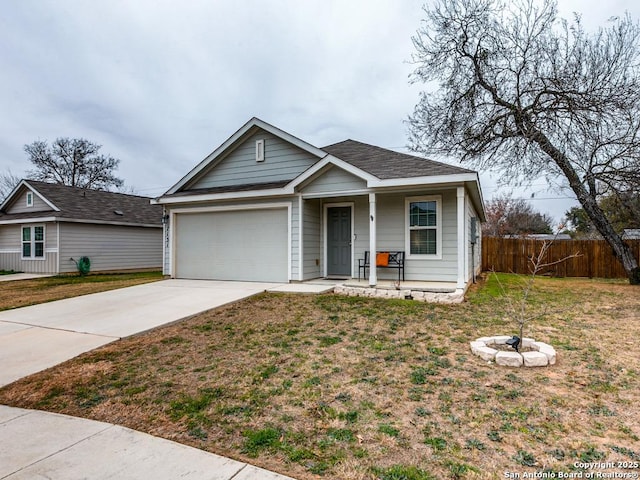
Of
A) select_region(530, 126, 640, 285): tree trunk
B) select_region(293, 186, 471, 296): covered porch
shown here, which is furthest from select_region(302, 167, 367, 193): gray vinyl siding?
select_region(530, 126, 640, 285): tree trunk

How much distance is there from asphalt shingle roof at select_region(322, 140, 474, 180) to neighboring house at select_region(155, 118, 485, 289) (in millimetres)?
30

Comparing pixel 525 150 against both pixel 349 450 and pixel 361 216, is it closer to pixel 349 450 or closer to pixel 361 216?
pixel 361 216

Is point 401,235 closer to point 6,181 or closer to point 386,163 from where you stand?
point 386,163

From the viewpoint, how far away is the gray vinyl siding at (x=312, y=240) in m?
9.71

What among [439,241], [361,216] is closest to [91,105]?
[361,216]

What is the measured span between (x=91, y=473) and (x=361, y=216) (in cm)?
832

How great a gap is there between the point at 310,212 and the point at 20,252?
1492 cm

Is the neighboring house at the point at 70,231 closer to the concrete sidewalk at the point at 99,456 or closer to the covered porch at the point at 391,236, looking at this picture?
the covered porch at the point at 391,236

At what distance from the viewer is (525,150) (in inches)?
463

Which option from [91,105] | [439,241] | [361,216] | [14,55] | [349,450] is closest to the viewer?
[349,450]

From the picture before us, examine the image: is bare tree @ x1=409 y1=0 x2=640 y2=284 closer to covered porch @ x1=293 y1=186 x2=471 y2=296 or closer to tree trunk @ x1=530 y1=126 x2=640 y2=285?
tree trunk @ x1=530 y1=126 x2=640 y2=285

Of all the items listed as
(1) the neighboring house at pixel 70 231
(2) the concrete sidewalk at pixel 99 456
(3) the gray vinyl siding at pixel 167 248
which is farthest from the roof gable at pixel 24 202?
(2) the concrete sidewalk at pixel 99 456

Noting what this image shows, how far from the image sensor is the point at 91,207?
17.0m

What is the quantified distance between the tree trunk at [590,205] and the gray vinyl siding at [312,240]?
7101mm
